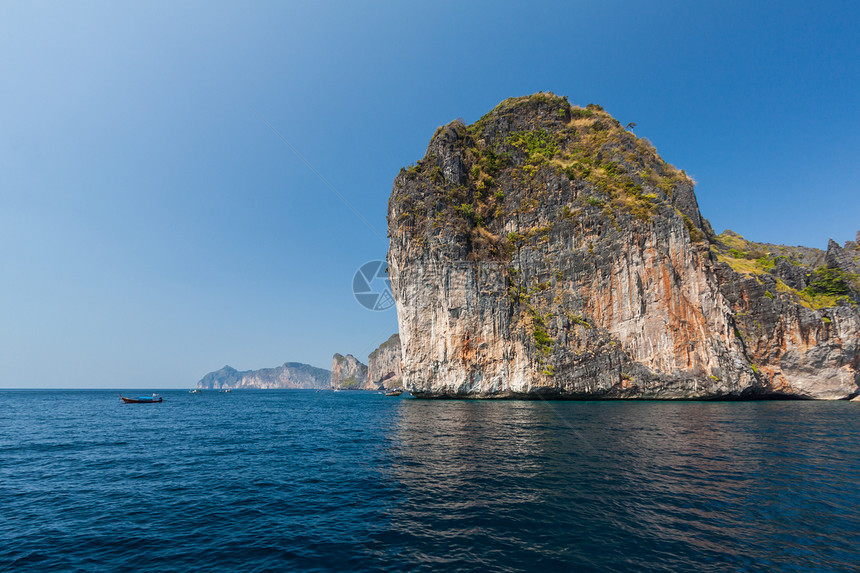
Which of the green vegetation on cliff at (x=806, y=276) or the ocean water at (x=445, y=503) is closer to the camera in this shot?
the ocean water at (x=445, y=503)

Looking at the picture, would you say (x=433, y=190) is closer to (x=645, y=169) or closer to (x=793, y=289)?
(x=645, y=169)

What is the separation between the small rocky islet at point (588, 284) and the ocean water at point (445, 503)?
27587 millimetres

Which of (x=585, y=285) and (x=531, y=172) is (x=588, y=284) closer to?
(x=585, y=285)

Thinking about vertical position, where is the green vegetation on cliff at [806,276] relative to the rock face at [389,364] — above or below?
above

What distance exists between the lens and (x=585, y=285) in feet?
186

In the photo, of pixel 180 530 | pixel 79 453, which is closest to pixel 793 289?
pixel 180 530

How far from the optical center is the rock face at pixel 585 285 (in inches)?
1987

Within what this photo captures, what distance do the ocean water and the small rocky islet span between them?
27587 millimetres

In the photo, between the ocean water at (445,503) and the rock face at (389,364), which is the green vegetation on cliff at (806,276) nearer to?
the ocean water at (445,503)

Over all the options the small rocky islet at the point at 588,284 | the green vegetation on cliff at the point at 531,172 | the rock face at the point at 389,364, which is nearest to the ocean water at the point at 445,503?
the small rocky islet at the point at 588,284

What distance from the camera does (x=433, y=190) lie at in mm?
66312

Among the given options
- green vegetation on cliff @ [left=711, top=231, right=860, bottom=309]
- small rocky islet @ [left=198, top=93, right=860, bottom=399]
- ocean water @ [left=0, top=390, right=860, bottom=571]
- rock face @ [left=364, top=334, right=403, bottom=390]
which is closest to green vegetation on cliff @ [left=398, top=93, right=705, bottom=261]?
small rocky islet @ [left=198, top=93, right=860, bottom=399]

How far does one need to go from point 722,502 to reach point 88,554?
68.5ft

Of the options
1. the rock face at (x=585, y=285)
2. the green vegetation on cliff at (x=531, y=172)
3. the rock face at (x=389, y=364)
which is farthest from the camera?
the rock face at (x=389, y=364)
